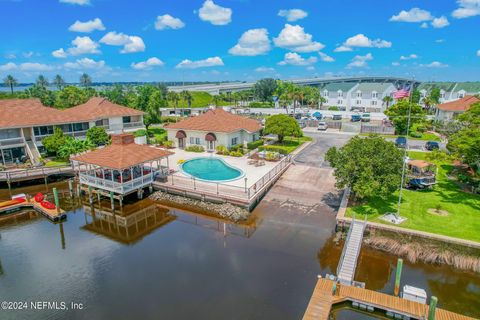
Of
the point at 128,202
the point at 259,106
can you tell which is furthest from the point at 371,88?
the point at 128,202

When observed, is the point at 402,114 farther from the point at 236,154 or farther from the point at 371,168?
the point at 371,168

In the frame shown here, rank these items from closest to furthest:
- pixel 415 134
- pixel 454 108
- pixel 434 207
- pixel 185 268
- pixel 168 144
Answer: pixel 185 268
pixel 434 207
pixel 168 144
pixel 415 134
pixel 454 108

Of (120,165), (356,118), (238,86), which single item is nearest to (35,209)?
(120,165)

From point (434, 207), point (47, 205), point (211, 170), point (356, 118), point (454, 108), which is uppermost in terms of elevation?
point (454, 108)

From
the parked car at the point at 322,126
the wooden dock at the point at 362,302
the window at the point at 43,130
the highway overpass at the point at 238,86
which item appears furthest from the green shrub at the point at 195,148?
the highway overpass at the point at 238,86

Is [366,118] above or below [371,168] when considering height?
above
